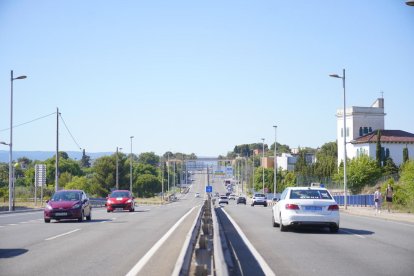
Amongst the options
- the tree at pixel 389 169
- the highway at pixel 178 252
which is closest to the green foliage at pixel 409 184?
the highway at pixel 178 252

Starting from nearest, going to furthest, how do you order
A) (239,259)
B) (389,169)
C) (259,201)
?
1. (239,259)
2. (259,201)
3. (389,169)

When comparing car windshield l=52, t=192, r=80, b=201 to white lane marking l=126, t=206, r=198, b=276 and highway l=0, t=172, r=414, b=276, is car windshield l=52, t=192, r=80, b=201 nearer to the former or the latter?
highway l=0, t=172, r=414, b=276

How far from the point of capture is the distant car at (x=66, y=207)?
87.1 ft

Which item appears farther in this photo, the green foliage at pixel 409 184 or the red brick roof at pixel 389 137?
the red brick roof at pixel 389 137

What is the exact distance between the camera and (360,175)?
74.9 meters

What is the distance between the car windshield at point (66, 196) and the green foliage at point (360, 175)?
2002 inches

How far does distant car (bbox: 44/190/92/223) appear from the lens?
26547 mm

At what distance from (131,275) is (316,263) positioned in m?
4.01

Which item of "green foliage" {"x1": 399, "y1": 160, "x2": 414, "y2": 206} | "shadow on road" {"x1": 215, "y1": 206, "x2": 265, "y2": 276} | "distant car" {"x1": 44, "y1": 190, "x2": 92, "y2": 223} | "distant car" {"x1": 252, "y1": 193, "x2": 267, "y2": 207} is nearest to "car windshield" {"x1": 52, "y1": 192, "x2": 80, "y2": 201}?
"distant car" {"x1": 44, "y1": 190, "x2": 92, "y2": 223}

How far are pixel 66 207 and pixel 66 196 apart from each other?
1.39 m

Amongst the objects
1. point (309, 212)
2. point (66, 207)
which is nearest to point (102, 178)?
point (66, 207)

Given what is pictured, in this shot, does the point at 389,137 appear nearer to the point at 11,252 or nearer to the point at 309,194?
the point at 309,194

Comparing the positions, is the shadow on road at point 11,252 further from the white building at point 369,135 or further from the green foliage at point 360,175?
the white building at point 369,135

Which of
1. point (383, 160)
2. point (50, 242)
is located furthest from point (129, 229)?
point (383, 160)
